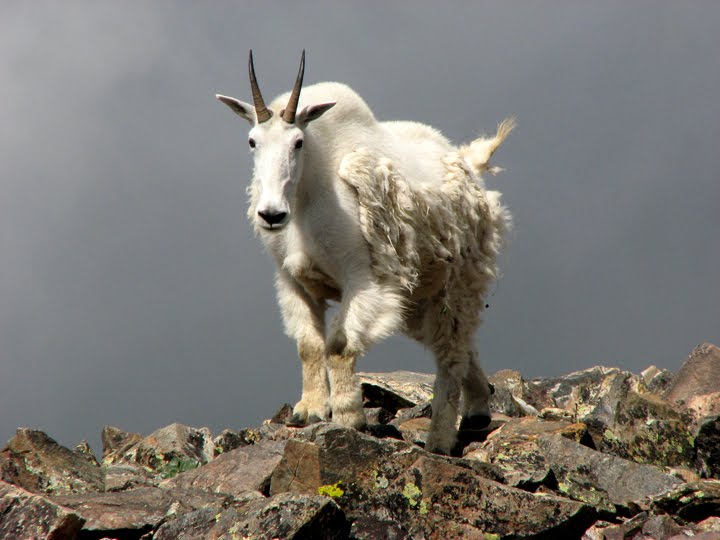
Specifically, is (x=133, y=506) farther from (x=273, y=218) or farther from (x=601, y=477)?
(x=601, y=477)

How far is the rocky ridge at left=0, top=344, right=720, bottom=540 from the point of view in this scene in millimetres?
5969

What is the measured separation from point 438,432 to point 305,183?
2.54 metres

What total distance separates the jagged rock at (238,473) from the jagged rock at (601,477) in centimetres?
221

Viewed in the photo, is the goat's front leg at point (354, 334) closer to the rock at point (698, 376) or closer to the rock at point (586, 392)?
the rock at point (586, 392)

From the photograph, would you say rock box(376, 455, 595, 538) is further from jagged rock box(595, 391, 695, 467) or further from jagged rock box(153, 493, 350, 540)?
jagged rock box(595, 391, 695, 467)

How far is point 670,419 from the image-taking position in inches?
352

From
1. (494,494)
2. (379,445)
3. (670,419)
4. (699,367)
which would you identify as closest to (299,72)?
(379,445)

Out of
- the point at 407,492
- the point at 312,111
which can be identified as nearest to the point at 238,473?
the point at 407,492

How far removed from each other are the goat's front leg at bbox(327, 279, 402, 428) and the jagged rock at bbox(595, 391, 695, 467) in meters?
2.42

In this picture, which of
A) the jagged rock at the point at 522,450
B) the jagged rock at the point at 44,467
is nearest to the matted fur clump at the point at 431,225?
the jagged rock at the point at 522,450

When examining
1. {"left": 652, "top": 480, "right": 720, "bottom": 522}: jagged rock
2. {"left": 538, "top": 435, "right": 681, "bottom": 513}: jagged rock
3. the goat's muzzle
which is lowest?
{"left": 652, "top": 480, "right": 720, "bottom": 522}: jagged rock

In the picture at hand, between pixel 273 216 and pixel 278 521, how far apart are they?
265 centimetres

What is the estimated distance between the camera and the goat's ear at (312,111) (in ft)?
26.4

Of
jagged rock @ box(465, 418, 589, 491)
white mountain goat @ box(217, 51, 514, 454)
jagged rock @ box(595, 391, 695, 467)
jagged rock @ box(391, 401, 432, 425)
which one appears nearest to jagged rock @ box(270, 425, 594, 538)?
jagged rock @ box(465, 418, 589, 491)
